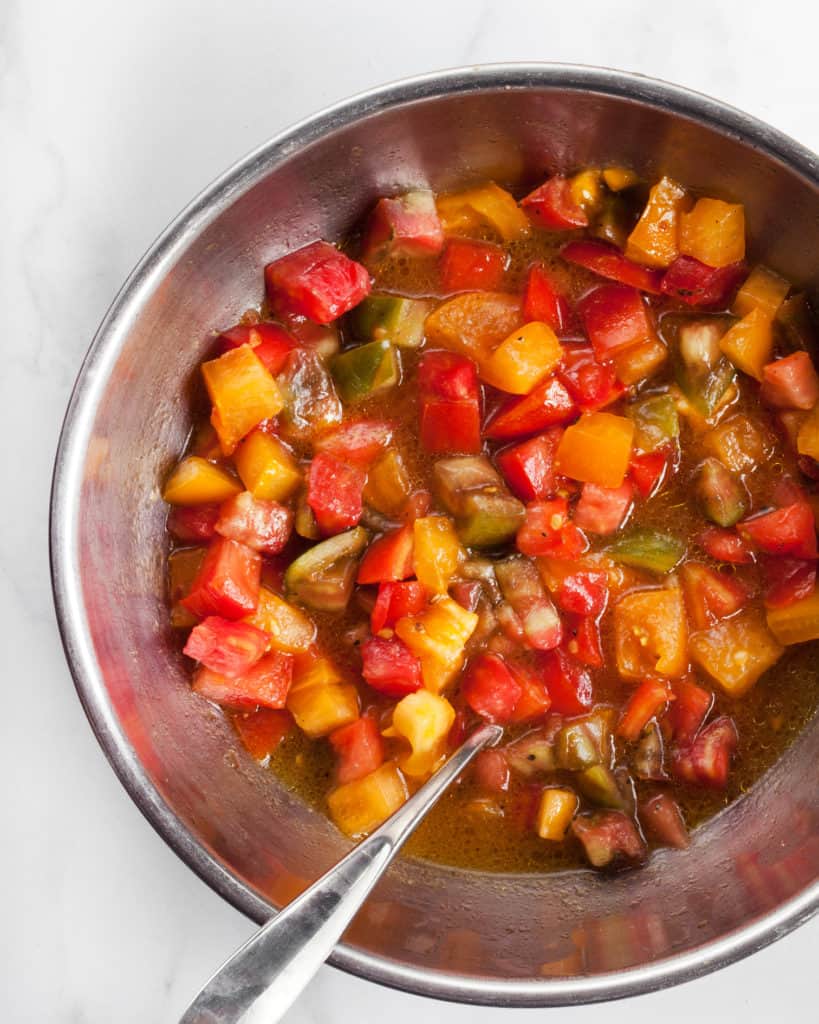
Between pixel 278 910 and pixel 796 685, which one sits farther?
pixel 796 685

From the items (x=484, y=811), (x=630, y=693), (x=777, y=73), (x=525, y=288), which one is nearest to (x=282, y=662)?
(x=484, y=811)

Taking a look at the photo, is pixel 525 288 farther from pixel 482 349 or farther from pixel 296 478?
pixel 296 478

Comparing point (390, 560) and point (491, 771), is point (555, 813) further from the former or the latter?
point (390, 560)

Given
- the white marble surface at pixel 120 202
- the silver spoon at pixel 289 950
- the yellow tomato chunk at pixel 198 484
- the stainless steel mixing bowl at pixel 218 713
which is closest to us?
the silver spoon at pixel 289 950

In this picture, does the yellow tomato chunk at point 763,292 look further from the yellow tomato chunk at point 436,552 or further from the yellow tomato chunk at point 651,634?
the yellow tomato chunk at point 436,552

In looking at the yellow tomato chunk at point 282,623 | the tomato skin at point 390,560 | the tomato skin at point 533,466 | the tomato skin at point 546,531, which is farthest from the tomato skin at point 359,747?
the tomato skin at point 533,466

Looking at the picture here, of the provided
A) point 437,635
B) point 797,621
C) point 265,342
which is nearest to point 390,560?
point 437,635
